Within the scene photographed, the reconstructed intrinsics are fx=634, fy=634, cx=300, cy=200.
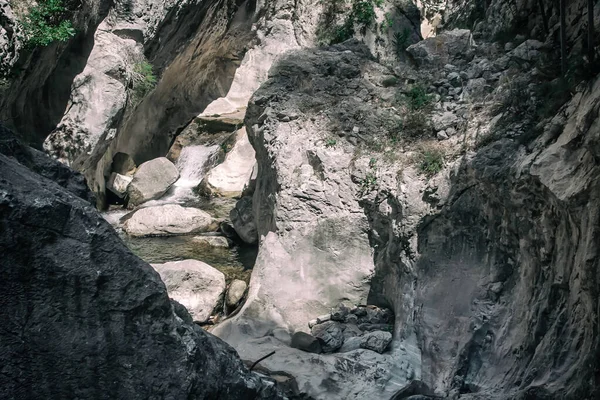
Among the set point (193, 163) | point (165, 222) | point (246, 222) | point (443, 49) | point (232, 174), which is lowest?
point (165, 222)

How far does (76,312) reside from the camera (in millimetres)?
3012

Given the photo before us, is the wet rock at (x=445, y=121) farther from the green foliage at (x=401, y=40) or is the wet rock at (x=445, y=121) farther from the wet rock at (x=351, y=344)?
the green foliage at (x=401, y=40)

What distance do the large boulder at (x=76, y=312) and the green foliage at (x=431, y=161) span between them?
15.8 feet

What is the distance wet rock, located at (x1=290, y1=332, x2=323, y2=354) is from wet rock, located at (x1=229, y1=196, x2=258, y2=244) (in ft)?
14.4

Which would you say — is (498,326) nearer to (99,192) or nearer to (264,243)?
(264,243)

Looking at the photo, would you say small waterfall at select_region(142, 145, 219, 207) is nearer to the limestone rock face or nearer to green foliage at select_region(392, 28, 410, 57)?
green foliage at select_region(392, 28, 410, 57)

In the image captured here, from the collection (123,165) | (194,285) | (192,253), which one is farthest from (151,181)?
(194,285)

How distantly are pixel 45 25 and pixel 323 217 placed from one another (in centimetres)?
483

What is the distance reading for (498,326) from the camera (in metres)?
5.87

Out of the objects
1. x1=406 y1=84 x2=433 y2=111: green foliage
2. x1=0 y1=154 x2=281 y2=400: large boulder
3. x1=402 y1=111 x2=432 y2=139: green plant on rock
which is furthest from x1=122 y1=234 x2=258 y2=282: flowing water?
x1=0 y1=154 x2=281 y2=400: large boulder

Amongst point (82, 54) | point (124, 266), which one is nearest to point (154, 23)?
point (82, 54)

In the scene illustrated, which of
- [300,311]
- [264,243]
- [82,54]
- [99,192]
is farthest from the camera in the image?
[99,192]

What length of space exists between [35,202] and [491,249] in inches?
188

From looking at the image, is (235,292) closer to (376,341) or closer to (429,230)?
(376,341)
